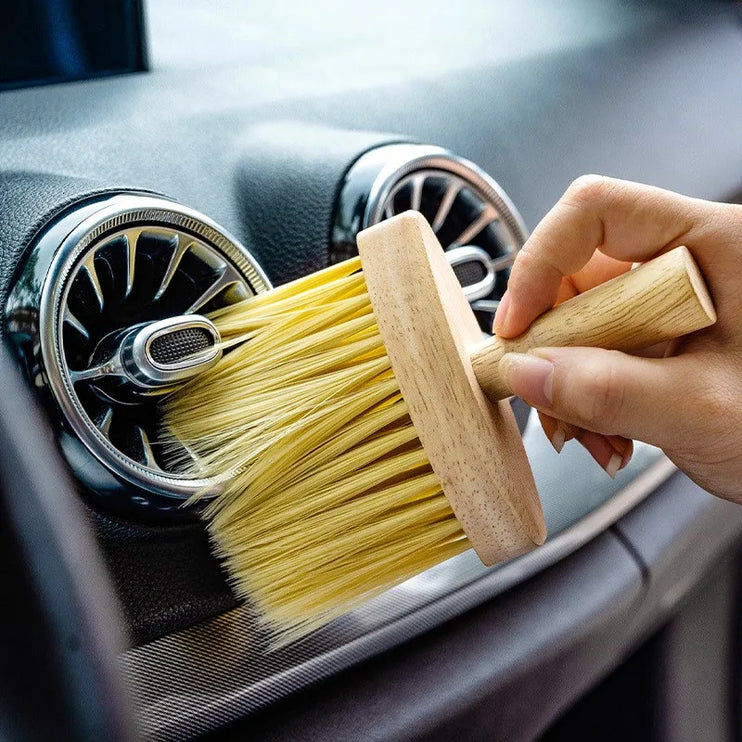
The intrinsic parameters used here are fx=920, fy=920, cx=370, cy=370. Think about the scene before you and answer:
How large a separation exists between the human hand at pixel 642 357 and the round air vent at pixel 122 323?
0.61 ft

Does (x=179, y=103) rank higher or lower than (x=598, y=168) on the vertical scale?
higher

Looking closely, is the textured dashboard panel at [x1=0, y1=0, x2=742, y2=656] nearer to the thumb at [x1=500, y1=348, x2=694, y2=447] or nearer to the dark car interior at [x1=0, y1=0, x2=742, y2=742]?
the dark car interior at [x1=0, y1=0, x2=742, y2=742]

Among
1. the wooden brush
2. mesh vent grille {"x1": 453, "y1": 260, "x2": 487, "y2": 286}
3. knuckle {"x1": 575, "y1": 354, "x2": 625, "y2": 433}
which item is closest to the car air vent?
mesh vent grille {"x1": 453, "y1": 260, "x2": 487, "y2": 286}

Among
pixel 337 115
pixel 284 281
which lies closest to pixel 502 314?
pixel 284 281

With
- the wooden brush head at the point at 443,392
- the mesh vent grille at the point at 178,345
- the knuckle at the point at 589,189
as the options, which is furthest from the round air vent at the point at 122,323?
the knuckle at the point at 589,189

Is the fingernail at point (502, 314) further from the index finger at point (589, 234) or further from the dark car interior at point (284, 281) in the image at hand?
the dark car interior at point (284, 281)

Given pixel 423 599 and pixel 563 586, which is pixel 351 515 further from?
pixel 563 586

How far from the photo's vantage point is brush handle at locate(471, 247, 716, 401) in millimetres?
468

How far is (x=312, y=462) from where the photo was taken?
22.3 inches

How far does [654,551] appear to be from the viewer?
0.81 meters

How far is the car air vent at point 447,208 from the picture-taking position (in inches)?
26.5

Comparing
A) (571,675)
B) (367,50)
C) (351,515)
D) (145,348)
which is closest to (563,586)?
(571,675)

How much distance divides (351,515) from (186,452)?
108mm

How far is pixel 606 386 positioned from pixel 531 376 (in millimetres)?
40
